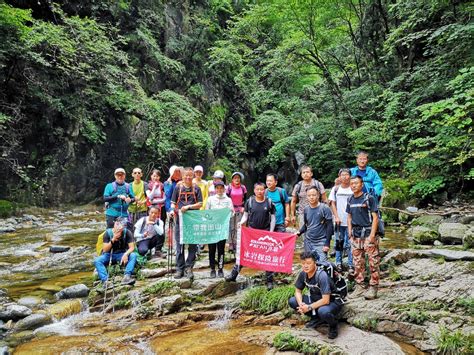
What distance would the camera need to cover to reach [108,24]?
19.1m

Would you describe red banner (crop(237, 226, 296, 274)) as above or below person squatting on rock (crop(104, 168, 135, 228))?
below

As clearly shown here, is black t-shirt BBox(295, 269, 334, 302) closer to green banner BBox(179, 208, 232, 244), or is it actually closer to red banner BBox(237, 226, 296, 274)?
red banner BBox(237, 226, 296, 274)

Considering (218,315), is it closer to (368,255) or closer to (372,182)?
(368,255)

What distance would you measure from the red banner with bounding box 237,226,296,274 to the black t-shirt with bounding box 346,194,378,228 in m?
1.24

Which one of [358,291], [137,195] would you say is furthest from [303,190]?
[137,195]

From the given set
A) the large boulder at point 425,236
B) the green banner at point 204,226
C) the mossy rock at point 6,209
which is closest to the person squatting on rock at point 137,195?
the green banner at point 204,226

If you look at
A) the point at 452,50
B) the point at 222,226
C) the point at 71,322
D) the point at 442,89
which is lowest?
the point at 71,322

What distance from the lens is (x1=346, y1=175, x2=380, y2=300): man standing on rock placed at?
5.91 metres

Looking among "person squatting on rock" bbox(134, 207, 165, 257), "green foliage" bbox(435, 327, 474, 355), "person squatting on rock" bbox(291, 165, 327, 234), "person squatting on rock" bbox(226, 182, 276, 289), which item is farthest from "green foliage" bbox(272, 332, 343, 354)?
"person squatting on rock" bbox(134, 207, 165, 257)

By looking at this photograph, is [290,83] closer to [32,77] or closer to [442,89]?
[442,89]

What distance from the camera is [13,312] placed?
245 inches

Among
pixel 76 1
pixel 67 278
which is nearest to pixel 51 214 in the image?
pixel 67 278

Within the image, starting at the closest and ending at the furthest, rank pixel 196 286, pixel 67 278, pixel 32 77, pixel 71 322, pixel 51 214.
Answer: pixel 71 322 → pixel 196 286 → pixel 67 278 → pixel 32 77 → pixel 51 214

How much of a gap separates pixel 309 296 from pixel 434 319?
1768 mm
